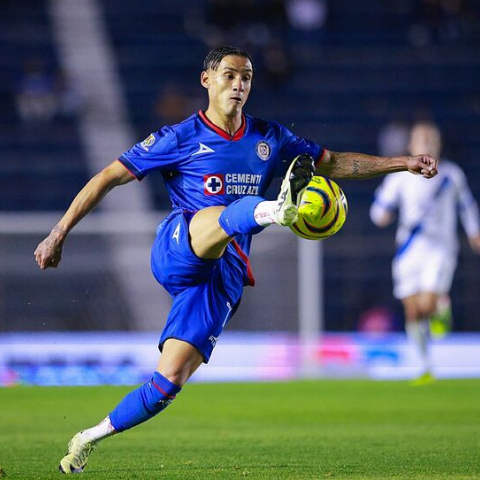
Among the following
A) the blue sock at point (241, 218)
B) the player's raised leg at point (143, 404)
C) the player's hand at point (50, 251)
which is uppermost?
the blue sock at point (241, 218)

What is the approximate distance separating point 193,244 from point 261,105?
14388mm

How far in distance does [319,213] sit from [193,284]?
0.75m

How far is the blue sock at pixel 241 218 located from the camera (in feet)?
16.9

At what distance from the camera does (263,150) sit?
5945 millimetres

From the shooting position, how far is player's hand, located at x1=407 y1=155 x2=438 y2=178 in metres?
5.89

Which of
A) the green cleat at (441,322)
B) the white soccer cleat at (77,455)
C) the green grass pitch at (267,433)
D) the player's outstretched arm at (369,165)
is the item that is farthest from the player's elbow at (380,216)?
the white soccer cleat at (77,455)

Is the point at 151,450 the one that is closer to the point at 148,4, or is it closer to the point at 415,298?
the point at 415,298

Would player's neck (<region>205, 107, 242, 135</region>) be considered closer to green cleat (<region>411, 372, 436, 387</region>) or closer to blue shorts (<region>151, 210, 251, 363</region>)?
blue shorts (<region>151, 210, 251, 363</region>)

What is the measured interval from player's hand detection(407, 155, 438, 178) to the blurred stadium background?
8.24m

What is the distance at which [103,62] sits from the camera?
2084 cm

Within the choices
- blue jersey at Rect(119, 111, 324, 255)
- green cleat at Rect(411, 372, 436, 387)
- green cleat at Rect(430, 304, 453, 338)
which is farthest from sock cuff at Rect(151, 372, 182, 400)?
green cleat at Rect(430, 304, 453, 338)

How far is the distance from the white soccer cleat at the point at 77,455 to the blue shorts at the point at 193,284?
0.61 m

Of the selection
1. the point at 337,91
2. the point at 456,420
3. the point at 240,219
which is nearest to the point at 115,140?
the point at 337,91

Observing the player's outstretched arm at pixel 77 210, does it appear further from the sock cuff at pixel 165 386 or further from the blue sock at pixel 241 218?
the sock cuff at pixel 165 386
